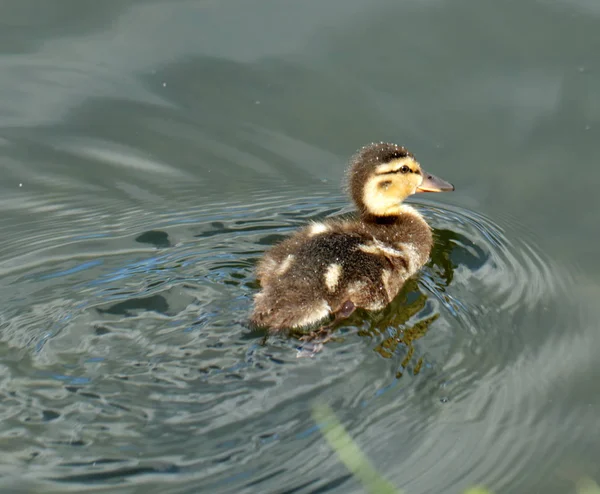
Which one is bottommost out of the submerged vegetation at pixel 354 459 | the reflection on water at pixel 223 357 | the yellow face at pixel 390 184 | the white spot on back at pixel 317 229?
the submerged vegetation at pixel 354 459

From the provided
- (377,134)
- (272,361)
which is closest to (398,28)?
(377,134)

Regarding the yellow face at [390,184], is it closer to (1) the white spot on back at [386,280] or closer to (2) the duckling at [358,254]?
(2) the duckling at [358,254]

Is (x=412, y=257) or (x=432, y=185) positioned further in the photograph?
(x=432, y=185)

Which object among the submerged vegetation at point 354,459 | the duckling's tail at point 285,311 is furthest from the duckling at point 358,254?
the submerged vegetation at point 354,459

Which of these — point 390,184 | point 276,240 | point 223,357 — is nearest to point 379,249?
point 390,184

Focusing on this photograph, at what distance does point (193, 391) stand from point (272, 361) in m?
0.35

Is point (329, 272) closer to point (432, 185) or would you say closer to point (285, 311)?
point (285, 311)

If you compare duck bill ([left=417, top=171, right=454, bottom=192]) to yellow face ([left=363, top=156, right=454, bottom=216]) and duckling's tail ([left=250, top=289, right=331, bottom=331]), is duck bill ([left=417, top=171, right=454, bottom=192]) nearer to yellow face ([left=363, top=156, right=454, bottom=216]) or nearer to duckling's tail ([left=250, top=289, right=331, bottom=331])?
yellow face ([left=363, top=156, right=454, bottom=216])

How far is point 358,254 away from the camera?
413cm

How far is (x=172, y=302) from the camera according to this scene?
4.02 meters

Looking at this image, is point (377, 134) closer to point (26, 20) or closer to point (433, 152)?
point (433, 152)

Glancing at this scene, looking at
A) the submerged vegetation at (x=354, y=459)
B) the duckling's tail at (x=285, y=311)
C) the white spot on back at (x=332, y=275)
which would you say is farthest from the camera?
the white spot on back at (x=332, y=275)

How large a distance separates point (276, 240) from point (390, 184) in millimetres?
600

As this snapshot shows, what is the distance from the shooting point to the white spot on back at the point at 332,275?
3949 millimetres
